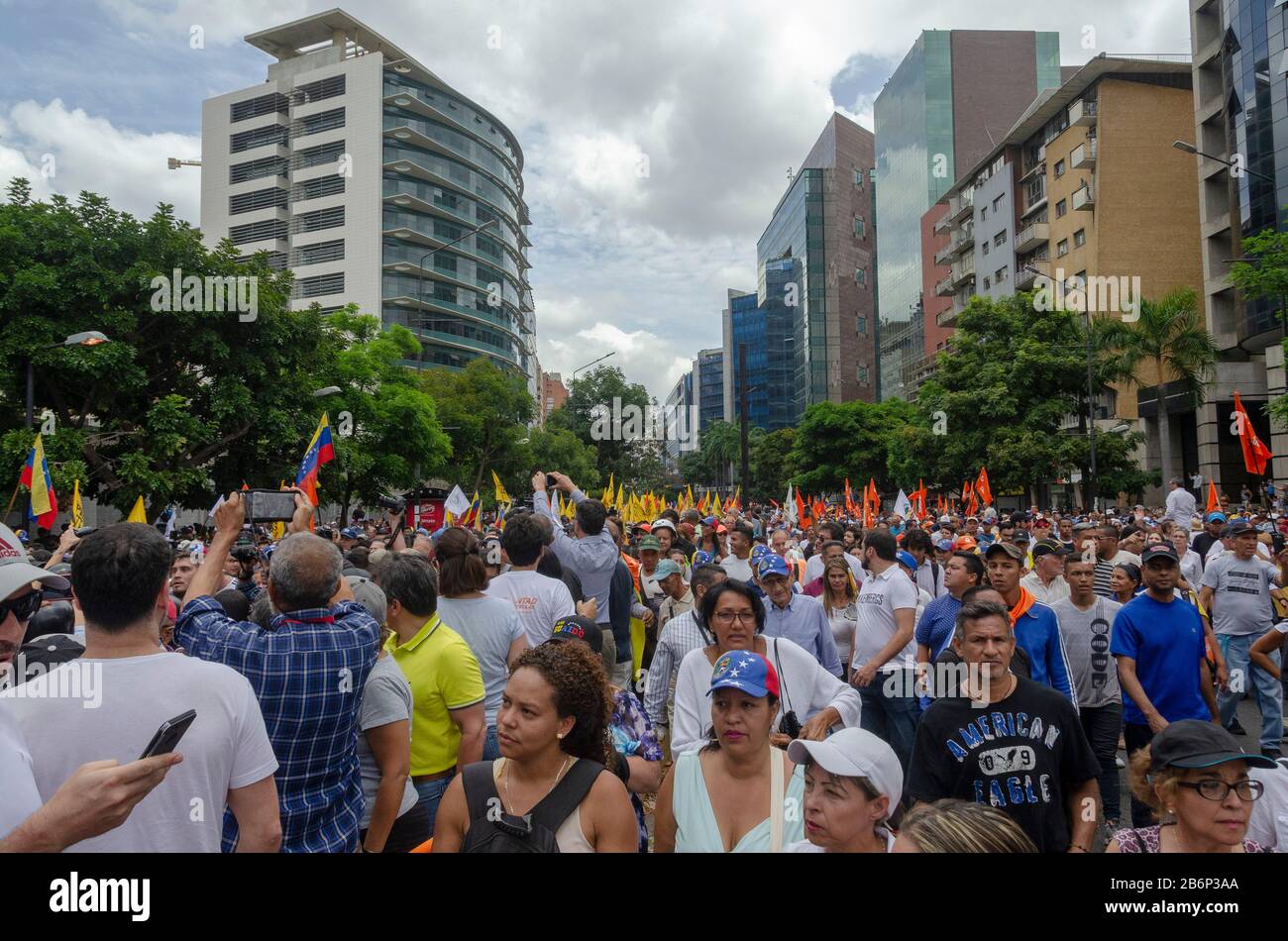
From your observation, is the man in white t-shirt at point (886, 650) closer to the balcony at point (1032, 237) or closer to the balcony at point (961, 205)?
the balcony at point (1032, 237)

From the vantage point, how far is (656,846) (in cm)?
280

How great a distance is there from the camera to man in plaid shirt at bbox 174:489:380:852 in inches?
111

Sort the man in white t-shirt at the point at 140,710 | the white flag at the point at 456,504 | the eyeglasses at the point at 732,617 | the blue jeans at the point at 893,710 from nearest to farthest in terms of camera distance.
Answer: the man in white t-shirt at the point at 140,710
the eyeglasses at the point at 732,617
the blue jeans at the point at 893,710
the white flag at the point at 456,504

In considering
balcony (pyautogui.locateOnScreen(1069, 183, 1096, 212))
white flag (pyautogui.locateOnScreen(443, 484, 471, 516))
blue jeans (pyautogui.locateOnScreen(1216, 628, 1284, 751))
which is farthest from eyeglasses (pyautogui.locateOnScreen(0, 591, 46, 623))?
balcony (pyautogui.locateOnScreen(1069, 183, 1096, 212))

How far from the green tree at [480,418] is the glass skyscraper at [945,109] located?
42.1m

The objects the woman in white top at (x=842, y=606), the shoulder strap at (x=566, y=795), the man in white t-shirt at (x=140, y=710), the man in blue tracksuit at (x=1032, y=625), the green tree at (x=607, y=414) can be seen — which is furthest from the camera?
the green tree at (x=607, y=414)

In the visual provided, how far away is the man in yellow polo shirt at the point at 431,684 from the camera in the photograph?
11.6 feet

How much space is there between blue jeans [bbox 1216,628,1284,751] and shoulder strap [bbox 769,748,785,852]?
5200 mm

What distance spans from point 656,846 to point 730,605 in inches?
53.7

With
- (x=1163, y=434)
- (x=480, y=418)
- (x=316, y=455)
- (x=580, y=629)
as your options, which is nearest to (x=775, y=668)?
(x=580, y=629)

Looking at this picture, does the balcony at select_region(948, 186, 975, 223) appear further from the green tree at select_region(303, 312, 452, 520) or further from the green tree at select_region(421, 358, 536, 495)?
the green tree at select_region(303, 312, 452, 520)

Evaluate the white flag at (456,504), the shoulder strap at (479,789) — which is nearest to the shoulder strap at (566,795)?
the shoulder strap at (479,789)
